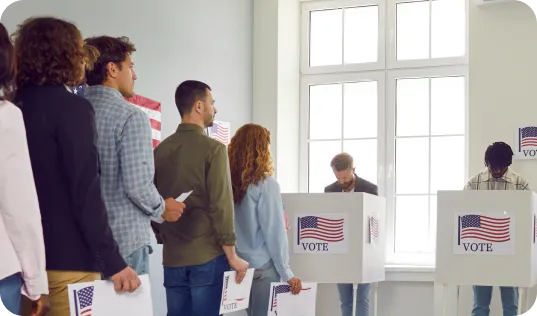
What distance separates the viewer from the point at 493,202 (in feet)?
12.8

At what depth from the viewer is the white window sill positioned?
520 cm

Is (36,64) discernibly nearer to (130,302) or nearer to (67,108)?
(67,108)

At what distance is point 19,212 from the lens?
A: 1602 millimetres

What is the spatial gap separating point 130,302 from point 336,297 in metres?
3.71

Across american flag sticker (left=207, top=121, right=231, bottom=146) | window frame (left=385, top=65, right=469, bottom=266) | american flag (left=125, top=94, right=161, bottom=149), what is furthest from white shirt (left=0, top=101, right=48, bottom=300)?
window frame (left=385, top=65, right=469, bottom=266)

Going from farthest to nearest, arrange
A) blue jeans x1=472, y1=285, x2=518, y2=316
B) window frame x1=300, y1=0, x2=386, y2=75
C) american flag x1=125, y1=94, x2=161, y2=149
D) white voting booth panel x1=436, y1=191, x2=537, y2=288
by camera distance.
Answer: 1. window frame x1=300, y1=0, x2=386, y2=75
2. blue jeans x1=472, y1=285, x2=518, y2=316
3. american flag x1=125, y1=94, x2=161, y2=149
4. white voting booth panel x1=436, y1=191, x2=537, y2=288

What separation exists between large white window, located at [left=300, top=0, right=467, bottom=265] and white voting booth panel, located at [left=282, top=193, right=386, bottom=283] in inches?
60.3

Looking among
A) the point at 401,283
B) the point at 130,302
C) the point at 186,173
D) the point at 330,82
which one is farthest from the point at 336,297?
the point at 130,302

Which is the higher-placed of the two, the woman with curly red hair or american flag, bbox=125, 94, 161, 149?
american flag, bbox=125, 94, 161, 149

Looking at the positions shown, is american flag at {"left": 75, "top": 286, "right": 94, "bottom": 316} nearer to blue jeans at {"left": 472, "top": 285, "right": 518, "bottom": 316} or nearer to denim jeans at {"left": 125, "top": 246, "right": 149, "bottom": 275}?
denim jeans at {"left": 125, "top": 246, "right": 149, "bottom": 275}

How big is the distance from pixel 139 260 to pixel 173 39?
262 cm

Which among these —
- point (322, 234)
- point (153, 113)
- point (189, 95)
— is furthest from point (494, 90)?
point (189, 95)

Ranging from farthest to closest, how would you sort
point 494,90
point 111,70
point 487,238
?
point 494,90, point 487,238, point 111,70

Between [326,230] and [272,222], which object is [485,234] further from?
[272,222]
